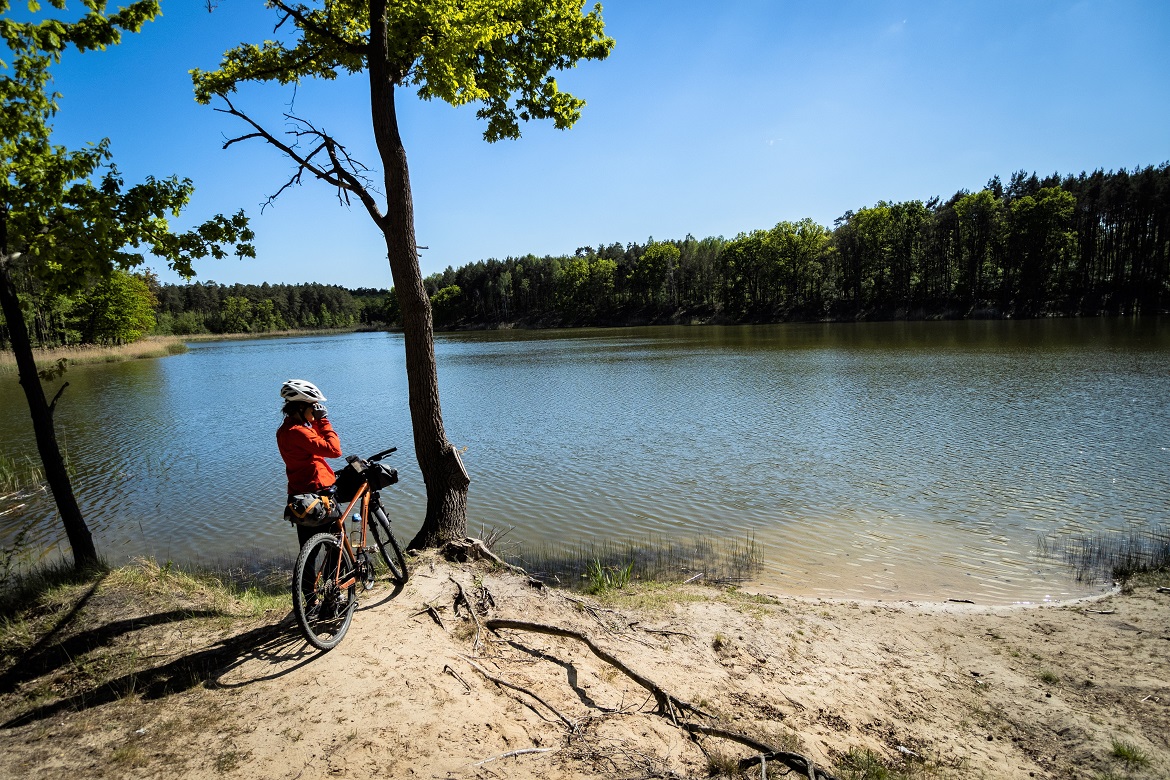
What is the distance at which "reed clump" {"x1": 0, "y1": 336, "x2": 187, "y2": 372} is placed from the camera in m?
38.6

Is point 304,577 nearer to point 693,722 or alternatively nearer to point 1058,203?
point 693,722

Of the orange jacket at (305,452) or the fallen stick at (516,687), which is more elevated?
the orange jacket at (305,452)

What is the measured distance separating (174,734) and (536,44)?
7628 mm

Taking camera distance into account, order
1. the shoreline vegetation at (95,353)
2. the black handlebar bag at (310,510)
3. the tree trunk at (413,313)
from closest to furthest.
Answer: the black handlebar bag at (310,510), the tree trunk at (413,313), the shoreline vegetation at (95,353)

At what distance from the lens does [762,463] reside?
13.3 meters

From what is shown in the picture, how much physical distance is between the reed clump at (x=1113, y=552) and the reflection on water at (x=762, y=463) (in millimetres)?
284

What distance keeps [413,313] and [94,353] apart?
2300 inches

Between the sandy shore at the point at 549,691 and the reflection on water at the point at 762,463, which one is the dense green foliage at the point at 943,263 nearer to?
the reflection on water at the point at 762,463

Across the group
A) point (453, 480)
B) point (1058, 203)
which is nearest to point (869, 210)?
point (1058, 203)

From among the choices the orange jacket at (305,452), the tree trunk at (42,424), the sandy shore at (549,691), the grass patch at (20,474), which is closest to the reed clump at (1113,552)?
the sandy shore at (549,691)

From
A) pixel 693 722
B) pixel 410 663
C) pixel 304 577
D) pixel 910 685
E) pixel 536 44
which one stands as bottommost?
pixel 910 685

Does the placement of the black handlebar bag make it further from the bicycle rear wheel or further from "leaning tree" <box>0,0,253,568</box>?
"leaning tree" <box>0,0,253,568</box>

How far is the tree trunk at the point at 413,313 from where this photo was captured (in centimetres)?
627

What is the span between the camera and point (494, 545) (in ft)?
30.1
